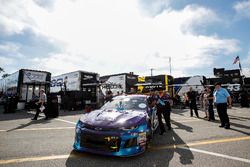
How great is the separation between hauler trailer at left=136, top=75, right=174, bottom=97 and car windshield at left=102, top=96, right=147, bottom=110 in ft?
49.8

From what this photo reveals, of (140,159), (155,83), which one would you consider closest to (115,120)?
(140,159)

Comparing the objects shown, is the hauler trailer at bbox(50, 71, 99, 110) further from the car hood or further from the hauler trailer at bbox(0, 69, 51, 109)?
the car hood

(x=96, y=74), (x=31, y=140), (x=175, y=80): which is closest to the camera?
(x=31, y=140)

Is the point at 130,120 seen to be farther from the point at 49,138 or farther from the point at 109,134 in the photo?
the point at 49,138

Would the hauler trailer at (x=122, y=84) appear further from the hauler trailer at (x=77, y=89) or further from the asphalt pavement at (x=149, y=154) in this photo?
the asphalt pavement at (x=149, y=154)

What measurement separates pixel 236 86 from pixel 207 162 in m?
24.9

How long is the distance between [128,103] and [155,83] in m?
17.3

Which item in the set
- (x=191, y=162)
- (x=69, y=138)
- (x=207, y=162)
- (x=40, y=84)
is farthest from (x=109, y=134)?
(x=40, y=84)

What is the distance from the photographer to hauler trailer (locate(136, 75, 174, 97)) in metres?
21.5

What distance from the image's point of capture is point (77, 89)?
18422mm

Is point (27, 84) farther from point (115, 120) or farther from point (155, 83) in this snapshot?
point (115, 120)

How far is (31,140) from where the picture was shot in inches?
202

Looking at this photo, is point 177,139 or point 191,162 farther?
point 177,139

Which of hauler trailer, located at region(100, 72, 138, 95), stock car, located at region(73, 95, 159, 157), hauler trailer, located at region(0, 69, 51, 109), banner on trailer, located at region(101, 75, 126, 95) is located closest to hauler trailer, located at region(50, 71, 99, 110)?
hauler trailer, located at region(0, 69, 51, 109)
